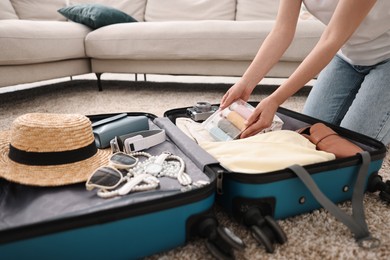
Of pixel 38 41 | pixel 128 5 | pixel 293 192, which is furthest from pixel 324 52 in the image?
pixel 128 5

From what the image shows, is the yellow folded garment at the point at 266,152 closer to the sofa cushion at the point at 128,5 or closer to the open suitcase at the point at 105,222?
the open suitcase at the point at 105,222

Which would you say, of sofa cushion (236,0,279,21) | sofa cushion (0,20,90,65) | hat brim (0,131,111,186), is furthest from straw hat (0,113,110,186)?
sofa cushion (236,0,279,21)

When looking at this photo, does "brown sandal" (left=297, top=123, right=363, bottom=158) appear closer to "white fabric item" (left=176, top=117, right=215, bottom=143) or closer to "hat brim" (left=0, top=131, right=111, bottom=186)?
"white fabric item" (left=176, top=117, right=215, bottom=143)

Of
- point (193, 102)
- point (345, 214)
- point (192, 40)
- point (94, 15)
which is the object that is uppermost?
point (94, 15)

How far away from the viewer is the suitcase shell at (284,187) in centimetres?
56

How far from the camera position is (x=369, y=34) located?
34.8 inches

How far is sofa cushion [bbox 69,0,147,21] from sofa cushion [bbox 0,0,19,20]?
0.40 m

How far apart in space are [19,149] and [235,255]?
43 cm

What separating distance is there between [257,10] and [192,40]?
653 mm

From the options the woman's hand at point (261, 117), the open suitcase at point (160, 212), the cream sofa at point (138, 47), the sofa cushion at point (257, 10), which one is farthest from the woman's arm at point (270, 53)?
the sofa cushion at point (257, 10)

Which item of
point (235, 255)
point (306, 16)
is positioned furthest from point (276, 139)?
point (306, 16)

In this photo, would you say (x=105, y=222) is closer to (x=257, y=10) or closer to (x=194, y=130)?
(x=194, y=130)

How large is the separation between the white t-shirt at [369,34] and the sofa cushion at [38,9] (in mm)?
1772

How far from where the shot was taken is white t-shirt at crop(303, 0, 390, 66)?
833mm
